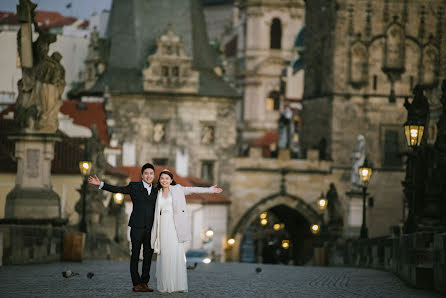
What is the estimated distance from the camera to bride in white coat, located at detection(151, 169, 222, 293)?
587 inches

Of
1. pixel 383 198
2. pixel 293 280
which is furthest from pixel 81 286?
pixel 383 198

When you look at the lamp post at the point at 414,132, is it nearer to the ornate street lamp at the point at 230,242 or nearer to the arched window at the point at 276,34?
the ornate street lamp at the point at 230,242

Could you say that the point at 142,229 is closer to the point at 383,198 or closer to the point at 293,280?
the point at 293,280

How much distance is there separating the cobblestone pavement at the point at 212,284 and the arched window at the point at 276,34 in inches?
3280

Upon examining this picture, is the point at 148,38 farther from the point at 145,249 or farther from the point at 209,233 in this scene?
the point at 145,249

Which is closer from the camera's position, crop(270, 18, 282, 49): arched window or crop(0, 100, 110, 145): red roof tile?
crop(0, 100, 110, 145): red roof tile

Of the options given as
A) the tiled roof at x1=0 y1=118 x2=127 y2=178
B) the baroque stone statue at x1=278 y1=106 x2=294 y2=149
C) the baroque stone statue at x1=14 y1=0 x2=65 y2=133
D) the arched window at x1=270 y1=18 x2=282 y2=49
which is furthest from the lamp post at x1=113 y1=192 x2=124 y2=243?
the arched window at x1=270 y1=18 x2=282 y2=49

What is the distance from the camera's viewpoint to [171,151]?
219ft

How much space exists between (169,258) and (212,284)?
2.32 meters

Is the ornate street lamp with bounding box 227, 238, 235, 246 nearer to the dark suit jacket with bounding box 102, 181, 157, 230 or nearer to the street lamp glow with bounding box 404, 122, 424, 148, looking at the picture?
the street lamp glow with bounding box 404, 122, 424, 148

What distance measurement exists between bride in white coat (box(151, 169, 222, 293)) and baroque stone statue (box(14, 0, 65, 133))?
850 centimetres

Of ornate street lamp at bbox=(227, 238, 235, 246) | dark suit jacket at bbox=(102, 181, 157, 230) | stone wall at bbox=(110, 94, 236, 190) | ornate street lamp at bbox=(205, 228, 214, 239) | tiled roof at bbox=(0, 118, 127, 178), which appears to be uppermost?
stone wall at bbox=(110, 94, 236, 190)

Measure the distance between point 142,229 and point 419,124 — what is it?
1011 cm

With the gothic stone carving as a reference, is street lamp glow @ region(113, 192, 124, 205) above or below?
Answer: below
